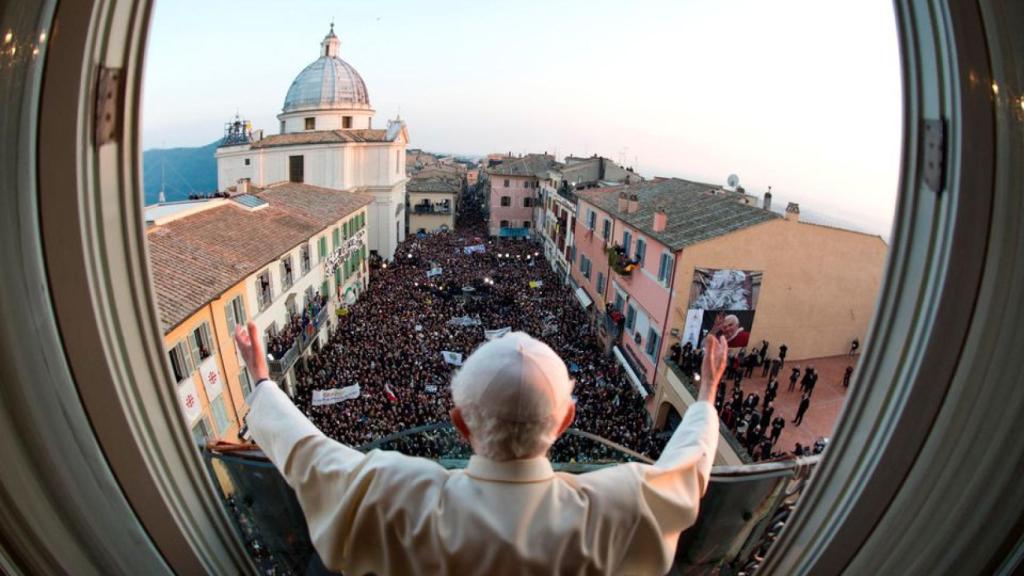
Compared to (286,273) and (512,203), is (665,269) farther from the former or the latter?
(512,203)

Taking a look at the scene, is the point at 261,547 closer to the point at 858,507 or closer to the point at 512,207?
the point at 858,507

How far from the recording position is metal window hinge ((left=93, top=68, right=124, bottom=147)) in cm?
133

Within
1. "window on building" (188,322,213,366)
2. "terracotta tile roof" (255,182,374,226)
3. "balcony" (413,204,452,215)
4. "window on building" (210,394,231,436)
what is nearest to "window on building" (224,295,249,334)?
"window on building" (188,322,213,366)

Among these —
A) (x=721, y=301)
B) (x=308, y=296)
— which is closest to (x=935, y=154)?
(x=721, y=301)

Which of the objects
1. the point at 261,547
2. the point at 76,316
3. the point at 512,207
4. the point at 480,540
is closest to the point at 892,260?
the point at 480,540

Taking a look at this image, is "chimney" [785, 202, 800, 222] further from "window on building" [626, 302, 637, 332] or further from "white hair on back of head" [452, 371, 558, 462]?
"white hair on back of head" [452, 371, 558, 462]

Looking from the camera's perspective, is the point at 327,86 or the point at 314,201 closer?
the point at 314,201

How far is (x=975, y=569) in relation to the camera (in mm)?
1466

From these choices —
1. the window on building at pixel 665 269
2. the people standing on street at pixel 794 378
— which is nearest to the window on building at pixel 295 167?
the window on building at pixel 665 269

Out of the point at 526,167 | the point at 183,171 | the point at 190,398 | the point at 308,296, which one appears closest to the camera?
the point at 190,398

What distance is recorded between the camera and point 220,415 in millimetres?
11570

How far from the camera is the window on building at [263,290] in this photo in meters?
13.7

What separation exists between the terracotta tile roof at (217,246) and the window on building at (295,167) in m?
12.6

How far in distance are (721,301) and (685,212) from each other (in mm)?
4407
